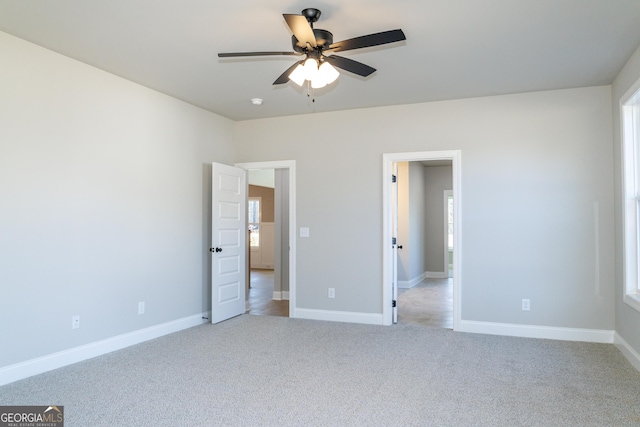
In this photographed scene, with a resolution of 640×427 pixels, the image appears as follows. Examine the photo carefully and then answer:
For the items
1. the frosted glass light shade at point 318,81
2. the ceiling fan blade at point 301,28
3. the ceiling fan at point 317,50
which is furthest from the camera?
the frosted glass light shade at point 318,81

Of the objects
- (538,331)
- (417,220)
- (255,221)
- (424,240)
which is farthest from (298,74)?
(255,221)

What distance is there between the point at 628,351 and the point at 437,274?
5.86 meters

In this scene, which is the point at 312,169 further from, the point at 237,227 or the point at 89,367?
the point at 89,367

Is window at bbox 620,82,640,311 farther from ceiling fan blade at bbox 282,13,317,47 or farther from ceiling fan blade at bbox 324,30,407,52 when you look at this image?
ceiling fan blade at bbox 282,13,317,47

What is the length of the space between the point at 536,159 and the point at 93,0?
433 cm

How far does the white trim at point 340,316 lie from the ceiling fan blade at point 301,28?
3455 millimetres

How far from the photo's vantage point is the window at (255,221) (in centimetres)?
1165

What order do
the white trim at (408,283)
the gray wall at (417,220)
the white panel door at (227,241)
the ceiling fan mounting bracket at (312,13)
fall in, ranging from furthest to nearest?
the gray wall at (417,220), the white trim at (408,283), the white panel door at (227,241), the ceiling fan mounting bracket at (312,13)

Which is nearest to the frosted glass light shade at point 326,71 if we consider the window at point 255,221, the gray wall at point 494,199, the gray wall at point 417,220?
the gray wall at point 494,199

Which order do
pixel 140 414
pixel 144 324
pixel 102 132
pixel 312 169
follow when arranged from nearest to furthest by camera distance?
1. pixel 140 414
2. pixel 102 132
3. pixel 144 324
4. pixel 312 169

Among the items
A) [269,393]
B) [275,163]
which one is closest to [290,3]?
[269,393]

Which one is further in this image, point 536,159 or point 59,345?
point 536,159

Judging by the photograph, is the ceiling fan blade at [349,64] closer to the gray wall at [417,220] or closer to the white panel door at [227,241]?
the white panel door at [227,241]

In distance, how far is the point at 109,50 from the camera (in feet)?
11.7
